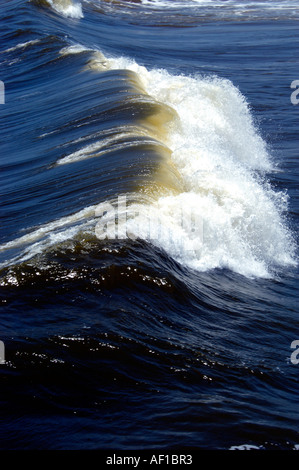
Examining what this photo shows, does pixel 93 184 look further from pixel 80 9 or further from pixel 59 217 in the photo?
pixel 80 9

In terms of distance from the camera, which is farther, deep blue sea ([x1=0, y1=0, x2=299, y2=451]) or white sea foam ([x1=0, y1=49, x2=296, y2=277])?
white sea foam ([x1=0, y1=49, x2=296, y2=277])

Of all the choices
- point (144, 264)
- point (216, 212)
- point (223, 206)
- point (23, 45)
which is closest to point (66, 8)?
point (23, 45)

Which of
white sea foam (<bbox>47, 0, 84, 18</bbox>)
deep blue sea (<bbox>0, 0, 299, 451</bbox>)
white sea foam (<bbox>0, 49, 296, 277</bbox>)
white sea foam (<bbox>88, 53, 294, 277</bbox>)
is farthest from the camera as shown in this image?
white sea foam (<bbox>47, 0, 84, 18</bbox>)

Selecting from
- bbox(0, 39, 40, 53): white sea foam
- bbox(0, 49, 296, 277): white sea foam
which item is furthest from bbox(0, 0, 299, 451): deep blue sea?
bbox(0, 39, 40, 53): white sea foam

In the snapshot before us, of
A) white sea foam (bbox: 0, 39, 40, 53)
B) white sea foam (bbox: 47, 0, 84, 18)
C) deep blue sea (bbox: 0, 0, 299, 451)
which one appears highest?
white sea foam (bbox: 47, 0, 84, 18)

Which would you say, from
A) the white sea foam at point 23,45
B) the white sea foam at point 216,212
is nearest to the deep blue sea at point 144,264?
the white sea foam at point 216,212

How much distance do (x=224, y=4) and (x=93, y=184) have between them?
25.7 m

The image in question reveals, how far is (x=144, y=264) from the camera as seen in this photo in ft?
20.0

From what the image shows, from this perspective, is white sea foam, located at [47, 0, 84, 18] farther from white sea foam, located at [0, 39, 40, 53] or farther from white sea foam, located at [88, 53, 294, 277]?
white sea foam, located at [88, 53, 294, 277]

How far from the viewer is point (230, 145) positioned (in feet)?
43.4

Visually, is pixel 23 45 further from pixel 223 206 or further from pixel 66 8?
pixel 223 206

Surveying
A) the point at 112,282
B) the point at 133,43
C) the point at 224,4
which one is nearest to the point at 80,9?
the point at 133,43

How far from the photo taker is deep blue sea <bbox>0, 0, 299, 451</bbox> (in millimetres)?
4340

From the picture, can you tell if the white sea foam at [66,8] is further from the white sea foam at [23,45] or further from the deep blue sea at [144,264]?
the deep blue sea at [144,264]
